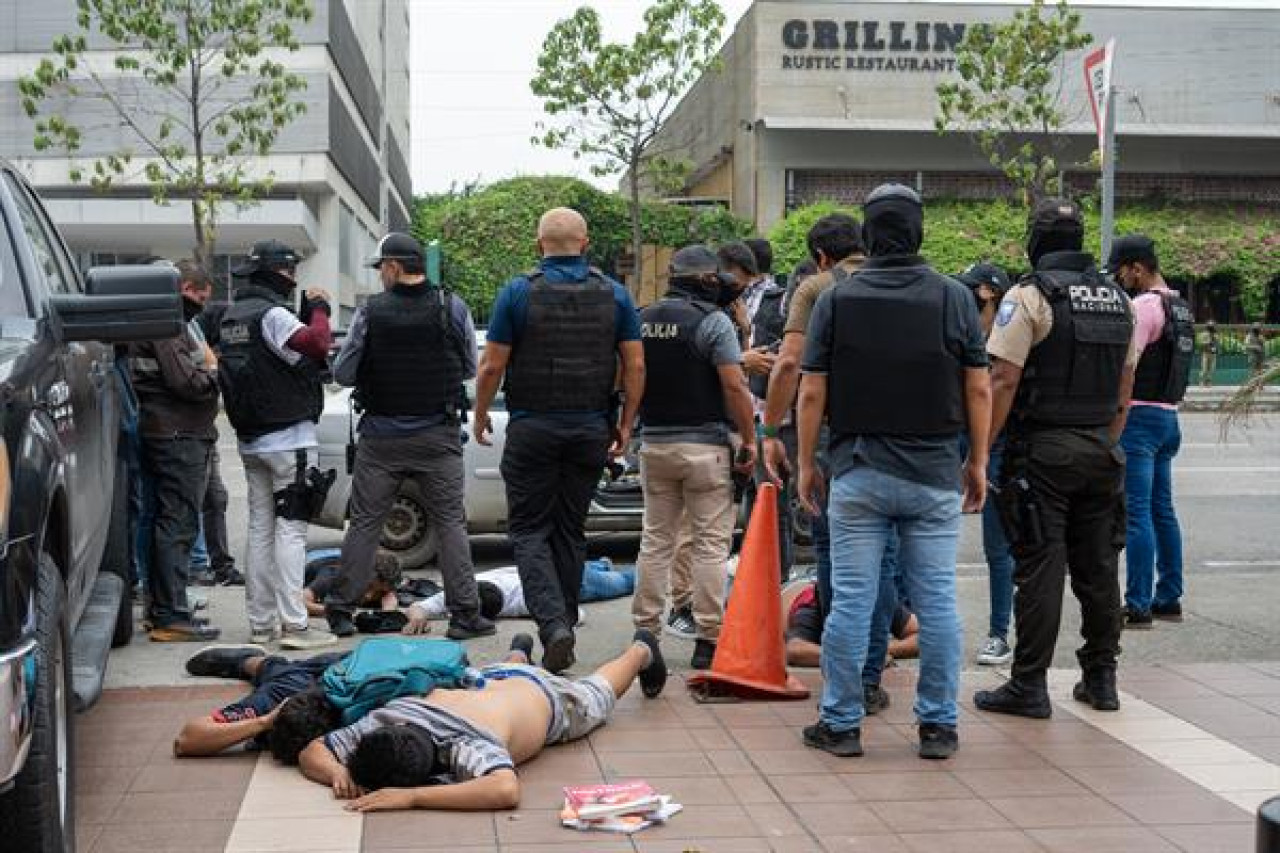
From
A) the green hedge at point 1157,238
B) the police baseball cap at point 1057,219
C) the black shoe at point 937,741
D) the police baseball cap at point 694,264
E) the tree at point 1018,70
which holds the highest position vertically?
the tree at point 1018,70

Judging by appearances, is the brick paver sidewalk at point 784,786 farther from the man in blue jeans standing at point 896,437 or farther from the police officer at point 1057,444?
the police officer at point 1057,444

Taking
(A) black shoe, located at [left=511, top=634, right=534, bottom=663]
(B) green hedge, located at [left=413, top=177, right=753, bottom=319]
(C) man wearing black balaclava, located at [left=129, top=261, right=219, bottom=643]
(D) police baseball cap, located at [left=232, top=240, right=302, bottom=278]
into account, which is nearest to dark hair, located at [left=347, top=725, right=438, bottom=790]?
(A) black shoe, located at [left=511, top=634, right=534, bottom=663]

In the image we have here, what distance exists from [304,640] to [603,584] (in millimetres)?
2178

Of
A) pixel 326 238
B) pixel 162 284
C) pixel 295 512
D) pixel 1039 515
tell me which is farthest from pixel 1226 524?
pixel 326 238

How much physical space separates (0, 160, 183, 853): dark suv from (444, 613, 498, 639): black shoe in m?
1.79

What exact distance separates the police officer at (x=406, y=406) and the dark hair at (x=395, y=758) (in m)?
2.75

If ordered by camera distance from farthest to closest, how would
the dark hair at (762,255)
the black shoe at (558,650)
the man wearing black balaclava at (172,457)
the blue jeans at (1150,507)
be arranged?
the dark hair at (762,255)
the blue jeans at (1150,507)
the man wearing black balaclava at (172,457)
the black shoe at (558,650)

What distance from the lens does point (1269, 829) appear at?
→ 267cm

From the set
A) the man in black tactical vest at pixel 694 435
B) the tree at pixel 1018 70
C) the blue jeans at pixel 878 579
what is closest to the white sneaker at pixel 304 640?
the man in black tactical vest at pixel 694 435

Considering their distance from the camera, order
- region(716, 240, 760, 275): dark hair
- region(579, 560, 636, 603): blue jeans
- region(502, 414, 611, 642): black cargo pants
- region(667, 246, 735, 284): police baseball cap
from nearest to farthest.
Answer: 1. region(502, 414, 611, 642): black cargo pants
2. region(667, 246, 735, 284): police baseball cap
3. region(716, 240, 760, 275): dark hair
4. region(579, 560, 636, 603): blue jeans

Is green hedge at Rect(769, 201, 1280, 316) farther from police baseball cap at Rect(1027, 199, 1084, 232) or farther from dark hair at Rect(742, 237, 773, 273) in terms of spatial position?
police baseball cap at Rect(1027, 199, 1084, 232)

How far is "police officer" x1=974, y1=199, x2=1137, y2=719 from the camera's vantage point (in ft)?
20.8

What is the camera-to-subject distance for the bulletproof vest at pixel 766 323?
30.6 feet

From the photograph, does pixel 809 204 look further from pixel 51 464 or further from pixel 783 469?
pixel 51 464
